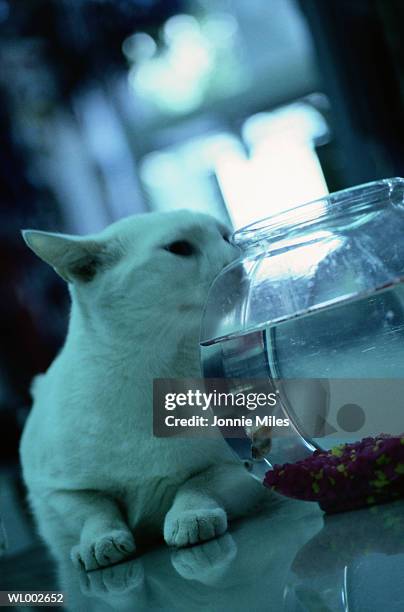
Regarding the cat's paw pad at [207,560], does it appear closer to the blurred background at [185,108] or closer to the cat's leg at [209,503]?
the cat's leg at [209,503]

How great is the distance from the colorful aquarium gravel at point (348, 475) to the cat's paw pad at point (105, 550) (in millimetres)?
194

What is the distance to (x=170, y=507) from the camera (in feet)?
3.67

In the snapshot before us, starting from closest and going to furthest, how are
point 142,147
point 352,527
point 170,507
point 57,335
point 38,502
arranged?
point 352,527 → point 170,507 → point 38,502 → point 142,147 → point 57,335

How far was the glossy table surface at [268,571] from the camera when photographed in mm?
702

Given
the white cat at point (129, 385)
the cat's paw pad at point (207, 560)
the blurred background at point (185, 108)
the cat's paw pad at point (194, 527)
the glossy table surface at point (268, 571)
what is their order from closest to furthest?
the glossy table surface at point (268, 571)
the cat's paw pad at point (207, 560)
the cat's paw pad at point (194, 527)
the white cat at point (129, 385)
the blurred background at point (185, 108)

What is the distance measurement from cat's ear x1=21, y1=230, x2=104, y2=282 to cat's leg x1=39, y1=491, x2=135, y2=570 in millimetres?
317

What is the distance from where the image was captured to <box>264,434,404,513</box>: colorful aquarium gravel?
92 centimetres

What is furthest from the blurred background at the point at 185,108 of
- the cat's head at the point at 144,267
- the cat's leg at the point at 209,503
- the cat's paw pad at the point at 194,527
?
the cat's paw pad at the point at 194,527

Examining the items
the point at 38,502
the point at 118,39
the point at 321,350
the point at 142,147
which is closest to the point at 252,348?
the point at 321,350

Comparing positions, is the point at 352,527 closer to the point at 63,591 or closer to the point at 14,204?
the point at 63,591

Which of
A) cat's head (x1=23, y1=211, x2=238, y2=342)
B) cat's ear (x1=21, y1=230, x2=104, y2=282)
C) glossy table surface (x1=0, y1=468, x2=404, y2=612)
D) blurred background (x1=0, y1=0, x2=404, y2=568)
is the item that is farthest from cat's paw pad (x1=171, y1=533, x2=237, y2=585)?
blurred background (x1=0, y1=0, x2=404, y2=568)

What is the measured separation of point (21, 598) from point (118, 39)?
5.54ft

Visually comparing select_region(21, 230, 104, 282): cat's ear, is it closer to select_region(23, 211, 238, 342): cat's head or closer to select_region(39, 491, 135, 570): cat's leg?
Answer: select_region(23, 211, 238, 342): cat's head

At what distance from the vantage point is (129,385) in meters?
1.17
